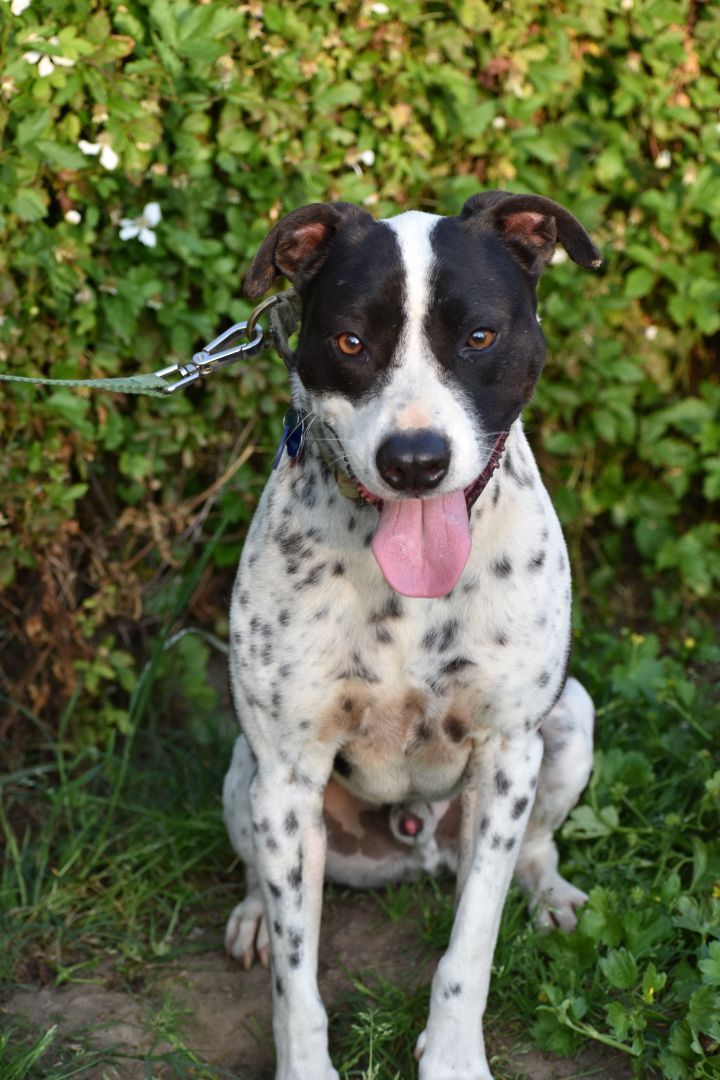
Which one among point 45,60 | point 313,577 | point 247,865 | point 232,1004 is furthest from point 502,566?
point 45,60

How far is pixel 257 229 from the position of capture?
412 centimetres

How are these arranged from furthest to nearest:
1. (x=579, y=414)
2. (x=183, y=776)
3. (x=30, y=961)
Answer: (x=579, y=414) < (x=183, y=776) < (x=30, y=961)

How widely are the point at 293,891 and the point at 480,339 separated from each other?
1307 mm

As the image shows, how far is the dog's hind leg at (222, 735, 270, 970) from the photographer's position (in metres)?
3.54

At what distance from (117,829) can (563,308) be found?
86.0 inches

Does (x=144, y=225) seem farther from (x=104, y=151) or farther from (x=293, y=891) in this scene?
(x=293, y=891)

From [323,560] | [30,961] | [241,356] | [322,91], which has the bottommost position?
[30,961]

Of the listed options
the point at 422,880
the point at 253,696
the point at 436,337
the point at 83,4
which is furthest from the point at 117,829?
the point at 83,4

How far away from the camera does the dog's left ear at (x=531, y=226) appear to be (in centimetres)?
293

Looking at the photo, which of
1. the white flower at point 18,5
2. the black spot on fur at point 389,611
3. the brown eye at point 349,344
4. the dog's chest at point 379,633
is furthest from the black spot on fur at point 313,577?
the white flower at point 18,5

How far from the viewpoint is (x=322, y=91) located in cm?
A: 402

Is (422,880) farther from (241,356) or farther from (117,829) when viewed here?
(241,356)

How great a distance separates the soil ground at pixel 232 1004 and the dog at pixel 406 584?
0.24 metres

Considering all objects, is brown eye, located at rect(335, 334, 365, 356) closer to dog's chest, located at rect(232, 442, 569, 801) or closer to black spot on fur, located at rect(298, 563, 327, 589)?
dog's chest, located at rect(232, 442, 569, 801)
